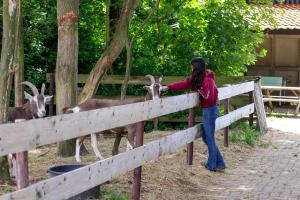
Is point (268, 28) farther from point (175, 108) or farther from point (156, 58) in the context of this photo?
point (175, 108)

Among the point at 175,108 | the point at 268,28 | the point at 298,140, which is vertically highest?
the point at 268,28

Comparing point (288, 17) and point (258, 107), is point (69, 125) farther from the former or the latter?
point (288, 17)

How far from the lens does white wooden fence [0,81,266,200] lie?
443 cm

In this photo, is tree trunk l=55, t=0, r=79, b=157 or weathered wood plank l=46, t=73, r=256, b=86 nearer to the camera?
tree trunk l=55, t=0, r=79, b=157

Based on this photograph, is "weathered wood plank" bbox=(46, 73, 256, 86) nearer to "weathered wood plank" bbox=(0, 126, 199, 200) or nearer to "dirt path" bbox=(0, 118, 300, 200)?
"dirt path" bbox=(0, 118, 300, 200)

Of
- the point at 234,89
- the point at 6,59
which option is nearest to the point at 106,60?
the point at 234,89

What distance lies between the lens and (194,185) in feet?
27.1

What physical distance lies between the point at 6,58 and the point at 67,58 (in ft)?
9.24

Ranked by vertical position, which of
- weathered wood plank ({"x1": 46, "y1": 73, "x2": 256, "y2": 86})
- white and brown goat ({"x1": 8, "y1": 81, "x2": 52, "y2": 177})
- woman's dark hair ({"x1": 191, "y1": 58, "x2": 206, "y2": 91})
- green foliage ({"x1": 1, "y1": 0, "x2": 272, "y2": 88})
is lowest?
white and brown goat ({"x1": 8, "y1": 81, "x2": 52, "y2": 177})

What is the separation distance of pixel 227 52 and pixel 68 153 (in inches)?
293

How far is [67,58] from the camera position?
10.0m

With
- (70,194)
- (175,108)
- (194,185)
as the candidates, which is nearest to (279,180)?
(194,185)

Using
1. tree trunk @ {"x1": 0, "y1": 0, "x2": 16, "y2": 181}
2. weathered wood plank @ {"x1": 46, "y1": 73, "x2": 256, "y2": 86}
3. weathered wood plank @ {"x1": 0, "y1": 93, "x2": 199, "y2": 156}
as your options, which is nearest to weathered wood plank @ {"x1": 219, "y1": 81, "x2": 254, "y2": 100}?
weathered wood plank @ {"x1": 46, "y1": 73, "x2": 256, "y2": 86}

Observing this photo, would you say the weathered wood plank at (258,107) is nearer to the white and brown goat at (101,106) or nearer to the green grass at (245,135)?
the green grass at (245,135)
